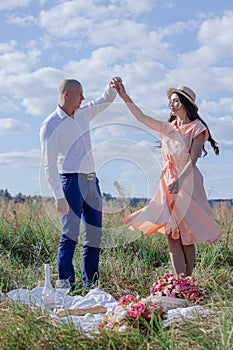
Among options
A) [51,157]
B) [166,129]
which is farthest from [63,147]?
[166,129]

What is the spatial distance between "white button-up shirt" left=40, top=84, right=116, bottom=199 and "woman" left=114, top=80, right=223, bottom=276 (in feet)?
1.54

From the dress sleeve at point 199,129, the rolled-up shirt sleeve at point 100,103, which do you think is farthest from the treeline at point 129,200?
the dress sleeve at point 199,129

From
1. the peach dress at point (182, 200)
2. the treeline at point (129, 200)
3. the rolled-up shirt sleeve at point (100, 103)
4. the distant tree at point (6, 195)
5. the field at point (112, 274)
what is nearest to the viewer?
the field at point (112, 274)

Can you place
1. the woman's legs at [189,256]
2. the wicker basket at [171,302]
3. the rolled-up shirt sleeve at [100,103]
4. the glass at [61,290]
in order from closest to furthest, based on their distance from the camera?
the wicker basket at [171,302], the glass at [61,290], the woman's legs at [189,256], the rolled-up shirt sleeve at [100,103]

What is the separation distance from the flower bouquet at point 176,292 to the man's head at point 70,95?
4.98ft

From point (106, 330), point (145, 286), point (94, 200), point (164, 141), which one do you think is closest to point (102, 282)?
point (145, 286)

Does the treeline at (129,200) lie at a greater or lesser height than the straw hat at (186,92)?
lesser

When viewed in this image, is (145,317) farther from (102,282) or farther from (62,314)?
(102,282)

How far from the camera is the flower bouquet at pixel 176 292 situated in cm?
388

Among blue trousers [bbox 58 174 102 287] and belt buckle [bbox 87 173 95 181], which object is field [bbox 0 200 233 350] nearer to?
blue trousers [bbox 58 174 102 287]

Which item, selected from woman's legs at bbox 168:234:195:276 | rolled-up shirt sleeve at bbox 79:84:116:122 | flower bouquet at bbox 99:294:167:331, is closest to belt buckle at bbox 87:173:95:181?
rolled-up shirt sleeve at bbox 79:84:116:122

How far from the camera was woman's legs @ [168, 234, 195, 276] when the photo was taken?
458 centimetres

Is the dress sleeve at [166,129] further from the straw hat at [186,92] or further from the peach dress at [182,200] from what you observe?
the straw hat at [186,92]

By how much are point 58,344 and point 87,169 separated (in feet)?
7.20
